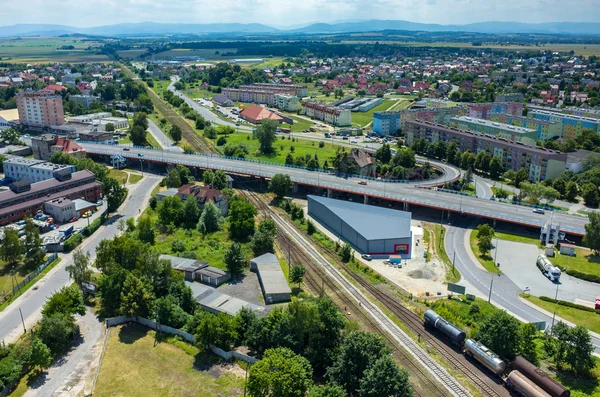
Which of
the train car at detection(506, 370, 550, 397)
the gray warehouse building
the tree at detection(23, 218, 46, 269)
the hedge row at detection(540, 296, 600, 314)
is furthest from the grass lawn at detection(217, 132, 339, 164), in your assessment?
the train car at detection(506, 370, 550, 397)

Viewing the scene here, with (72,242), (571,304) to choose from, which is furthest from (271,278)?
(571,304)

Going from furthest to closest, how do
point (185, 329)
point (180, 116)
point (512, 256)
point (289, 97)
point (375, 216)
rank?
point (289, 97)
point (180, 116)
point (375, 216)
point (512, 256)
point (185, 329)

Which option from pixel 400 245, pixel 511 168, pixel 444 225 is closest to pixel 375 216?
pixel 400 245

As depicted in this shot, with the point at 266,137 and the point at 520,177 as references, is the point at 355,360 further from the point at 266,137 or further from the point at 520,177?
the point at 266,137

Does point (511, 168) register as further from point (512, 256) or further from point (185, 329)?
point (185, 329)

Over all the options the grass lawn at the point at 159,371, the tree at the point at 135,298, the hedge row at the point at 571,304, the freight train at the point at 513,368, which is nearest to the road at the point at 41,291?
the tree at the point at 135,298

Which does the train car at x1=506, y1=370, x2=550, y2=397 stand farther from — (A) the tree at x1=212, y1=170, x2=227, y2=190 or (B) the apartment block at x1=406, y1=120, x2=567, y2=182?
(B) the apartment block at x1=406, y1=120, x2=567, y2=182
